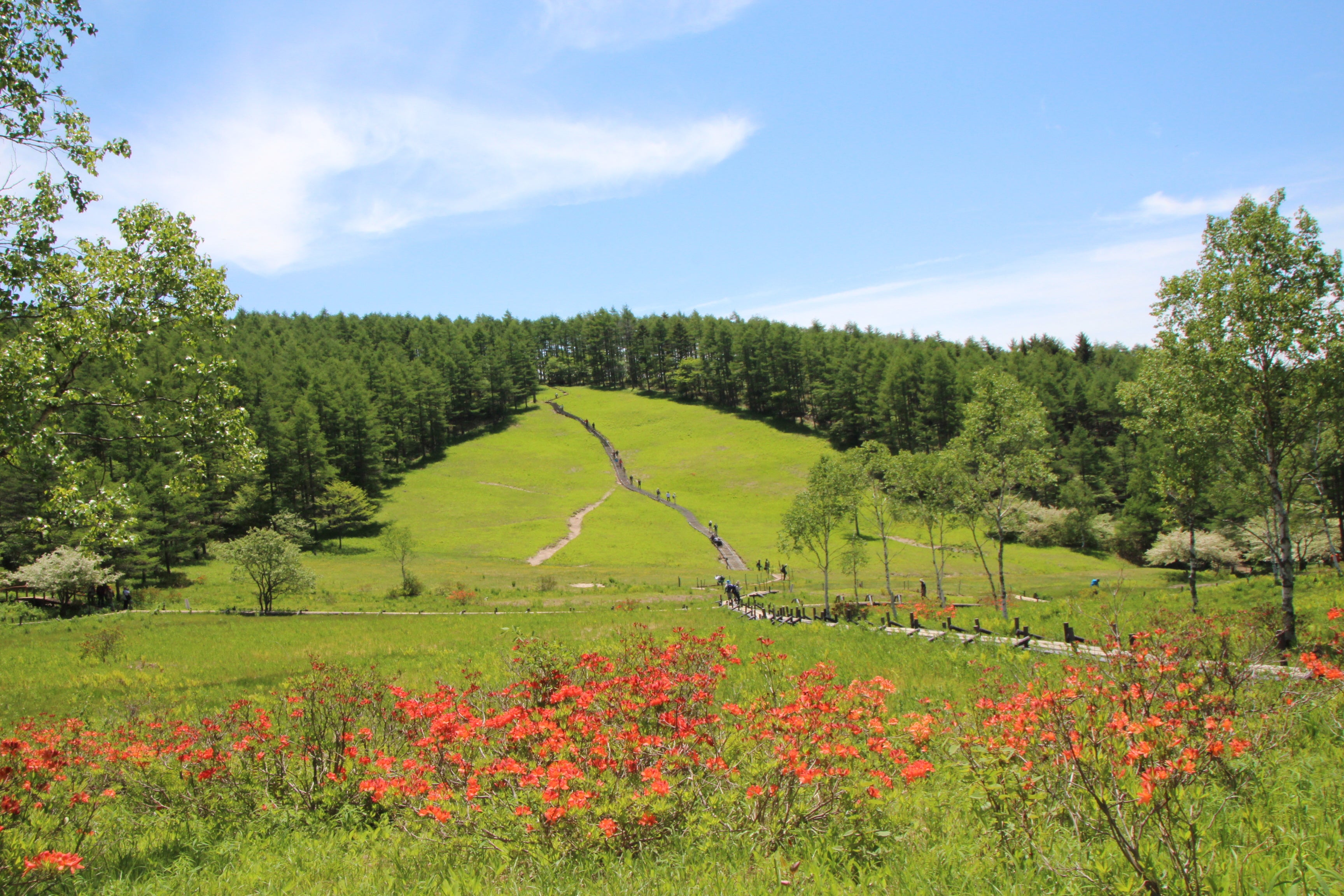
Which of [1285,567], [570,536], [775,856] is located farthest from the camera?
[570,536]

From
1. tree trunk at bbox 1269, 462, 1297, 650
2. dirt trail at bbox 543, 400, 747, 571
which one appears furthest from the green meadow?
tree trunk at bbox 1269, 462, 1297, 650

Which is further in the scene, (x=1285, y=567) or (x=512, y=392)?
(x=512, y=392)

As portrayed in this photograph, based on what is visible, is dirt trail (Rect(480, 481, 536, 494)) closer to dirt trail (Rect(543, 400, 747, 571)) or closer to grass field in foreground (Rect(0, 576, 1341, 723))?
dirt trail (Rect(543, 400, 747, 571))

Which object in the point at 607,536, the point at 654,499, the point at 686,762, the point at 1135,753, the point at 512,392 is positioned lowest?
the point at 607,536

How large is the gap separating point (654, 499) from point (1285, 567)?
64.0m

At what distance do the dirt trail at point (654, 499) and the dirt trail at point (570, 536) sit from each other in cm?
65

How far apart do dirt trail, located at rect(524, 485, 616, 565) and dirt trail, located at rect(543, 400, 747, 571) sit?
648 millimetres

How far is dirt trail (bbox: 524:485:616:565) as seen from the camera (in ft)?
183

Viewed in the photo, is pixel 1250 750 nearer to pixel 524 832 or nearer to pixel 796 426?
pixel 524 832

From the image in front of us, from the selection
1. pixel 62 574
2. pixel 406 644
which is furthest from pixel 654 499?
pixel 406 644

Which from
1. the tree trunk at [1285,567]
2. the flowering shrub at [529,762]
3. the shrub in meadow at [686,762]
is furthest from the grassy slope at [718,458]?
the shrub in meadow at [686,762]

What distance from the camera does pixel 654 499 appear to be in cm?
7638

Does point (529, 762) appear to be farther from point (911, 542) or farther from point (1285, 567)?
point (911, 542)

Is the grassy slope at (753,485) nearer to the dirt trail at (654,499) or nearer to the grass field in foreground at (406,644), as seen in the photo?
the dirt trail at (654,499)
